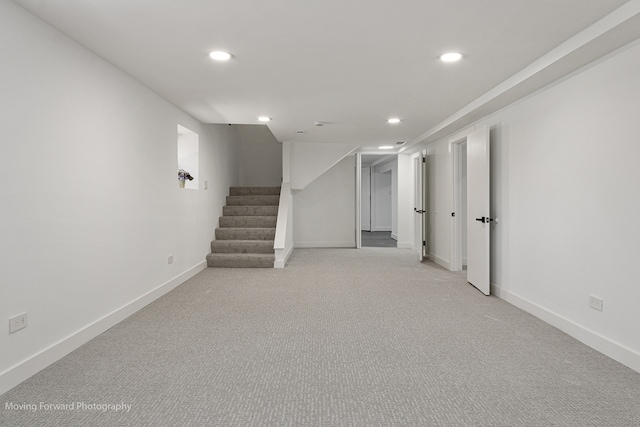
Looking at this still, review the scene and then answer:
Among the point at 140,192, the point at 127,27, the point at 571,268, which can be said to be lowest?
the point at 571,268

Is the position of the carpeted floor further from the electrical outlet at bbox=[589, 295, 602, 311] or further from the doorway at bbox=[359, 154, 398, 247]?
the doorway at bbox=[359, 154, 398, 247]

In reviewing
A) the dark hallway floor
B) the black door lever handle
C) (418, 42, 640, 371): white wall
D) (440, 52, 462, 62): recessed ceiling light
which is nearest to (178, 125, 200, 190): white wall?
(440, 52, 462, 62): recessed ceiling light

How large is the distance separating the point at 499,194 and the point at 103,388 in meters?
4.27

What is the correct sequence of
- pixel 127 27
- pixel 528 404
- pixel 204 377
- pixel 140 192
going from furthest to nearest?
pixel 140 192 < pixel 127 27 < pixel 204 377 < pixel 528 404

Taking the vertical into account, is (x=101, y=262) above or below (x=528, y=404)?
above

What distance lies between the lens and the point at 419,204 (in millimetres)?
7770

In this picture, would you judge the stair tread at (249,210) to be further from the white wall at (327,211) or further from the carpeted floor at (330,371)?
the carpeted floor at (330,371)

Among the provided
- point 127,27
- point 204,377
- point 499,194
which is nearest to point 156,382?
point 204,377

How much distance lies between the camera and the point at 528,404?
2043 millimetres

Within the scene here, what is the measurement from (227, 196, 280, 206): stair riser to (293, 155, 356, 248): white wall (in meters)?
1.27

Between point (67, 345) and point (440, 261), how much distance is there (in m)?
5.61

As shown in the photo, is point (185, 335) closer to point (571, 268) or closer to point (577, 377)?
point (577, 377)

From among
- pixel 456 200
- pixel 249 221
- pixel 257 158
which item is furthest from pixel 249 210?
pixel 456 200

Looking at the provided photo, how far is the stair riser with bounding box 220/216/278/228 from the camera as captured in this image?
700 centimetres
